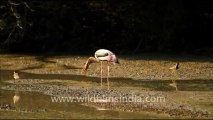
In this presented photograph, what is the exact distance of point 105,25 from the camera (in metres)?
27.5

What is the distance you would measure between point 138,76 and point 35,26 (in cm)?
922

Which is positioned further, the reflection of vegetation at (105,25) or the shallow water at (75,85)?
the reflection of vegetation at (105,25)

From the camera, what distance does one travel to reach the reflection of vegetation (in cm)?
2494

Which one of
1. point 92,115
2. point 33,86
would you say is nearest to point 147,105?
point 92,115

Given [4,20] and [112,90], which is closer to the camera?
[112,90]

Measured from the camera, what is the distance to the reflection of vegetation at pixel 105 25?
2494cm

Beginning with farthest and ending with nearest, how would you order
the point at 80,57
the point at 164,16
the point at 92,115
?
the point at 164,16 < the point at 80,57 < the point at 92,115

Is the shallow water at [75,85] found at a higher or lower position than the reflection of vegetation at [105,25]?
lower

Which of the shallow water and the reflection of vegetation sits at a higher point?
the reflection of vegetation

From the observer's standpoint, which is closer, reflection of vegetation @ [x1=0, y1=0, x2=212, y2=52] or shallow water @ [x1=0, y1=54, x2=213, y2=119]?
shallow water @ [x1=0, y1=54, x2=213, y2=119]

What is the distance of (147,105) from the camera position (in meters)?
13.1

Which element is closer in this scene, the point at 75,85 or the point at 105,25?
the point at 75,85

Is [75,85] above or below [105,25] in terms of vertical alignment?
below

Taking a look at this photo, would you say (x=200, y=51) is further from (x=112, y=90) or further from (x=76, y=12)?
(x=112, y=90)
